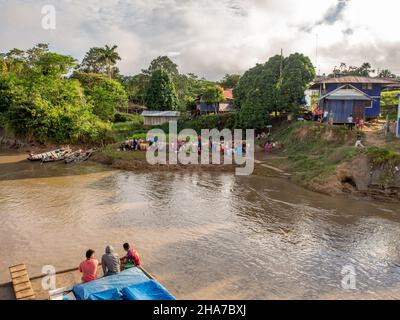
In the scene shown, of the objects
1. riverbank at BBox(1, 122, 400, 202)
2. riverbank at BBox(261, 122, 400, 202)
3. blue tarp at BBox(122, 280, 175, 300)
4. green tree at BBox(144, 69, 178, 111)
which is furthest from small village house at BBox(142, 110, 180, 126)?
blue tarp at BBox(122, 280, 175, 300)

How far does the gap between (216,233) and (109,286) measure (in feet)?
25.3

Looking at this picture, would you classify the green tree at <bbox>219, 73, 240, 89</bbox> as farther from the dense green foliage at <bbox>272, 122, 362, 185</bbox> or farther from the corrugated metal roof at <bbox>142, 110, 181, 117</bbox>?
the dense green foliage at <bbox>272, 122, 362, 185</bbox>

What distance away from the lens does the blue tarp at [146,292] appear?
330 inches

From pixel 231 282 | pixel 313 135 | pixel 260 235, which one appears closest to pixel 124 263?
pixel 231 282

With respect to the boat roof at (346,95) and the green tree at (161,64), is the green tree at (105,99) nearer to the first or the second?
the green tree at (161,64)

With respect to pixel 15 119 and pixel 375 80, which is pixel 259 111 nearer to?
pixel 375 80

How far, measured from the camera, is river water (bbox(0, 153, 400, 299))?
11734 mm

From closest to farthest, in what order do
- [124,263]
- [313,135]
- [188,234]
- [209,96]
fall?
[124,263] < [188,234] < [313,135] < [209,96]

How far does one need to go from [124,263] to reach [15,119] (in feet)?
121

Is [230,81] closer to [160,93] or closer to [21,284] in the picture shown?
[160,93]

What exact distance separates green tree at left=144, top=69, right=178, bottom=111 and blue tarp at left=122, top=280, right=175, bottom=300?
1863 inches

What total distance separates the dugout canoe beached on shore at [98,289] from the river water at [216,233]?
1832 millimetres

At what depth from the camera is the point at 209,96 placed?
5228cm

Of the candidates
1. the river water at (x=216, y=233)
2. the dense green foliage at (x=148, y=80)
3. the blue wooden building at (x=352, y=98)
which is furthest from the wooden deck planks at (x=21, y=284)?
the dense green foliage at (x=148, y=80)
